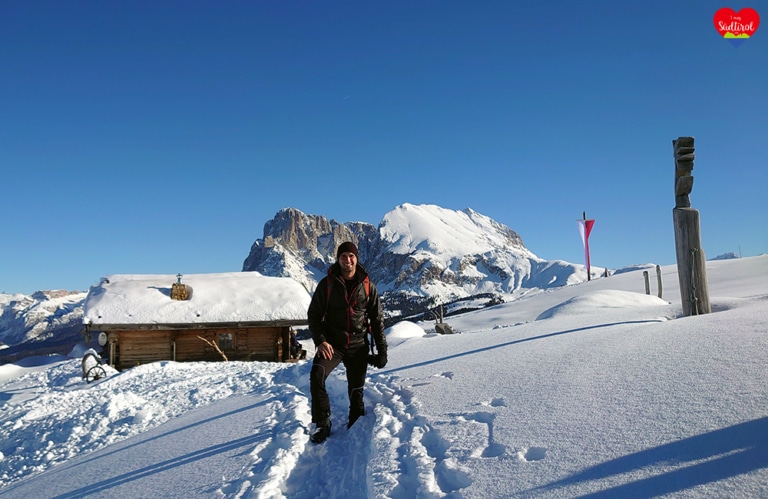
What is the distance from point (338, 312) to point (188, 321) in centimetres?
1437

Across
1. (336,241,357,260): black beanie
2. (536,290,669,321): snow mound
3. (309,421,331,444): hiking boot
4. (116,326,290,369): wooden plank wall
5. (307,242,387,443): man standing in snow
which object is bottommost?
(116,326,290,369): wooden plank wall

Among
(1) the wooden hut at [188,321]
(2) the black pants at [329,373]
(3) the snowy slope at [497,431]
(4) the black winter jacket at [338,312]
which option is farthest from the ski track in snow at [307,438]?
(1) the wooden hut at [188,321]

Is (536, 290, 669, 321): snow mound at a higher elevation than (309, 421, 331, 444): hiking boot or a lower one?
higher

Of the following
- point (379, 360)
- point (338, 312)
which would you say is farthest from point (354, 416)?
point (338, 312)

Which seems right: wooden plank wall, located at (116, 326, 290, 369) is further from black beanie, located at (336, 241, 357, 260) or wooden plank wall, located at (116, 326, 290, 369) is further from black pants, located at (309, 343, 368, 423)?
black beanie, located at (336, 241, 357, 260)

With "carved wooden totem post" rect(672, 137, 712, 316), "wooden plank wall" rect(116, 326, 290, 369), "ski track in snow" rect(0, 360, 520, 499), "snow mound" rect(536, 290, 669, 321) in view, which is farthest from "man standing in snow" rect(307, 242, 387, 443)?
"wooden plank wall" rect(116, 326, 290, 369)

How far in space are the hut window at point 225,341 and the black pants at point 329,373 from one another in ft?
46.8

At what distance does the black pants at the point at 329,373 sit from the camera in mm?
4316

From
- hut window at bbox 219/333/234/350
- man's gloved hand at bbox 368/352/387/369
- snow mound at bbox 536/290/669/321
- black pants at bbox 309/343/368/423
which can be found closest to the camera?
black pants at bbox 309/343/368/423

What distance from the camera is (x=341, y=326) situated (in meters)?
4.52

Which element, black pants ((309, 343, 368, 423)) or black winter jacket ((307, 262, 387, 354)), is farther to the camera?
black winter jacket ((307, 262, 387, 354))

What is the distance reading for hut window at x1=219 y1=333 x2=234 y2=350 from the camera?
1786 cm

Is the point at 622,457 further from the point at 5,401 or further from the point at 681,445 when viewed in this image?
the point at 5,401

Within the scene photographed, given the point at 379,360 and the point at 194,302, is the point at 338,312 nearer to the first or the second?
the point at 379,360
